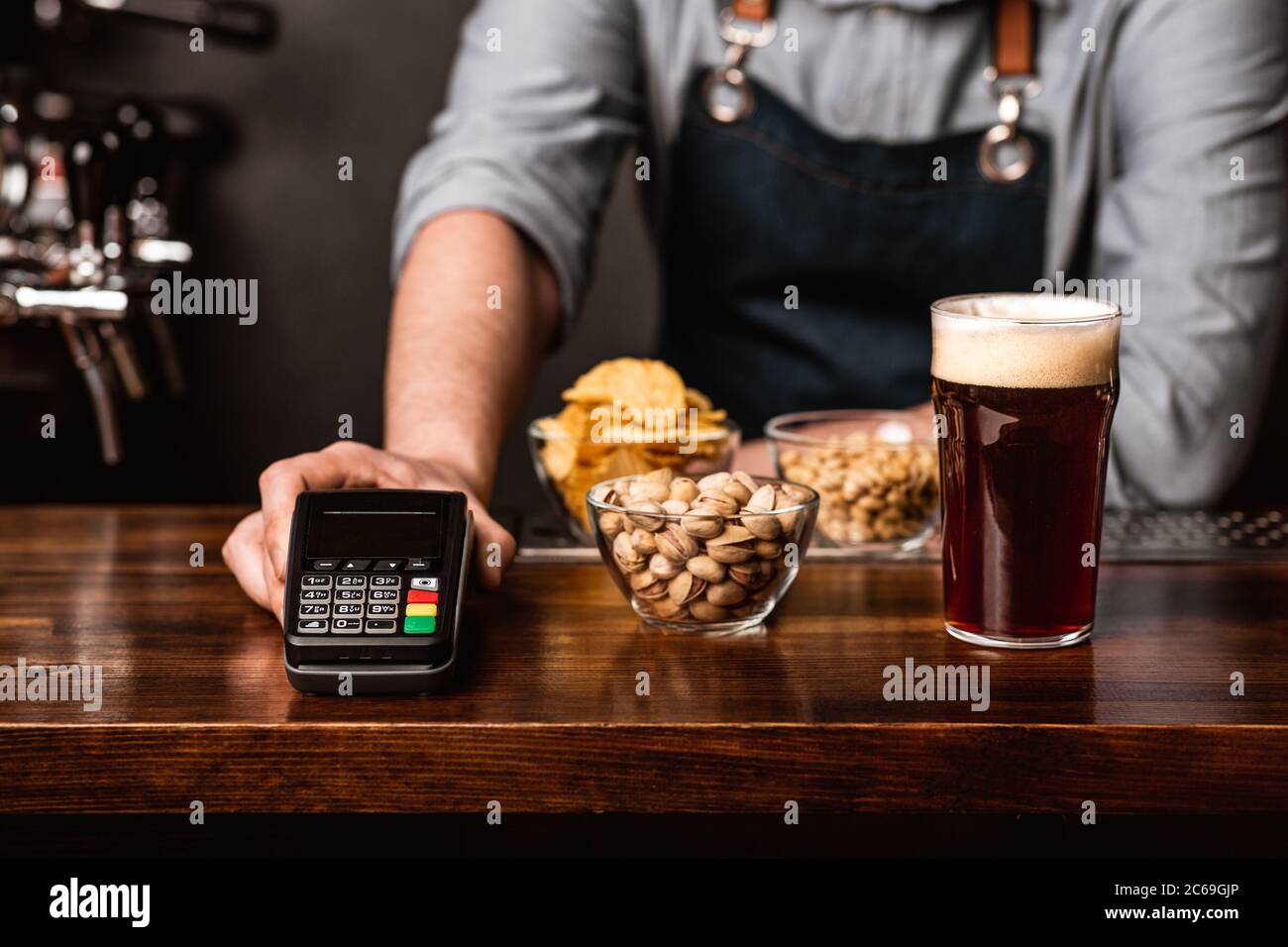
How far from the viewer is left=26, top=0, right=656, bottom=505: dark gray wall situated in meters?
2.57

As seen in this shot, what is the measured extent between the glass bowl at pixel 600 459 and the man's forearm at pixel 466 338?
0.19ft

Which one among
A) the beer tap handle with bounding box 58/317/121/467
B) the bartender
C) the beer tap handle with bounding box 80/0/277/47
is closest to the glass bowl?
the bartender

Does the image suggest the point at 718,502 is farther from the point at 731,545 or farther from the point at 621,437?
the point at 621,437

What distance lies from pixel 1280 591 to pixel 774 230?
3.01 ft

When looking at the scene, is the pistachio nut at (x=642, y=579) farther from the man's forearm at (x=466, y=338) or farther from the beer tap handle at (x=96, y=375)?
the beer tap handle at (x=96, y=375)

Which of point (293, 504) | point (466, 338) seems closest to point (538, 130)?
point (466, 338)

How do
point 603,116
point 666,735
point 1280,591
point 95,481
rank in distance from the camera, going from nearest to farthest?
point 666,735 → point 1280,591 → point 603,116 → point 95,481

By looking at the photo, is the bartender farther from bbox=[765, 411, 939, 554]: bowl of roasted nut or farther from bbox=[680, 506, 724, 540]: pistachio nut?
bbox=[680, 506, 724, 540]: pistachio nut

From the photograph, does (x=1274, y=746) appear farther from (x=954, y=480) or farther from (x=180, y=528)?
(x=180, y=528)

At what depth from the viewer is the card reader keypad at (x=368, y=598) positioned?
2.70 feet

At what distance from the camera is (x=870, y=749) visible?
0.77 meters

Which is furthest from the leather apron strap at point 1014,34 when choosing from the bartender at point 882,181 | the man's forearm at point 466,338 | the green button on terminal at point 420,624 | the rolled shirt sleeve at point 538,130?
the green button on terminal at point 420,624

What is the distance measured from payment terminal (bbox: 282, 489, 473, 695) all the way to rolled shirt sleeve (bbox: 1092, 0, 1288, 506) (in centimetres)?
102

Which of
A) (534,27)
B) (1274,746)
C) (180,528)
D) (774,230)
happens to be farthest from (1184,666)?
(534,27)
